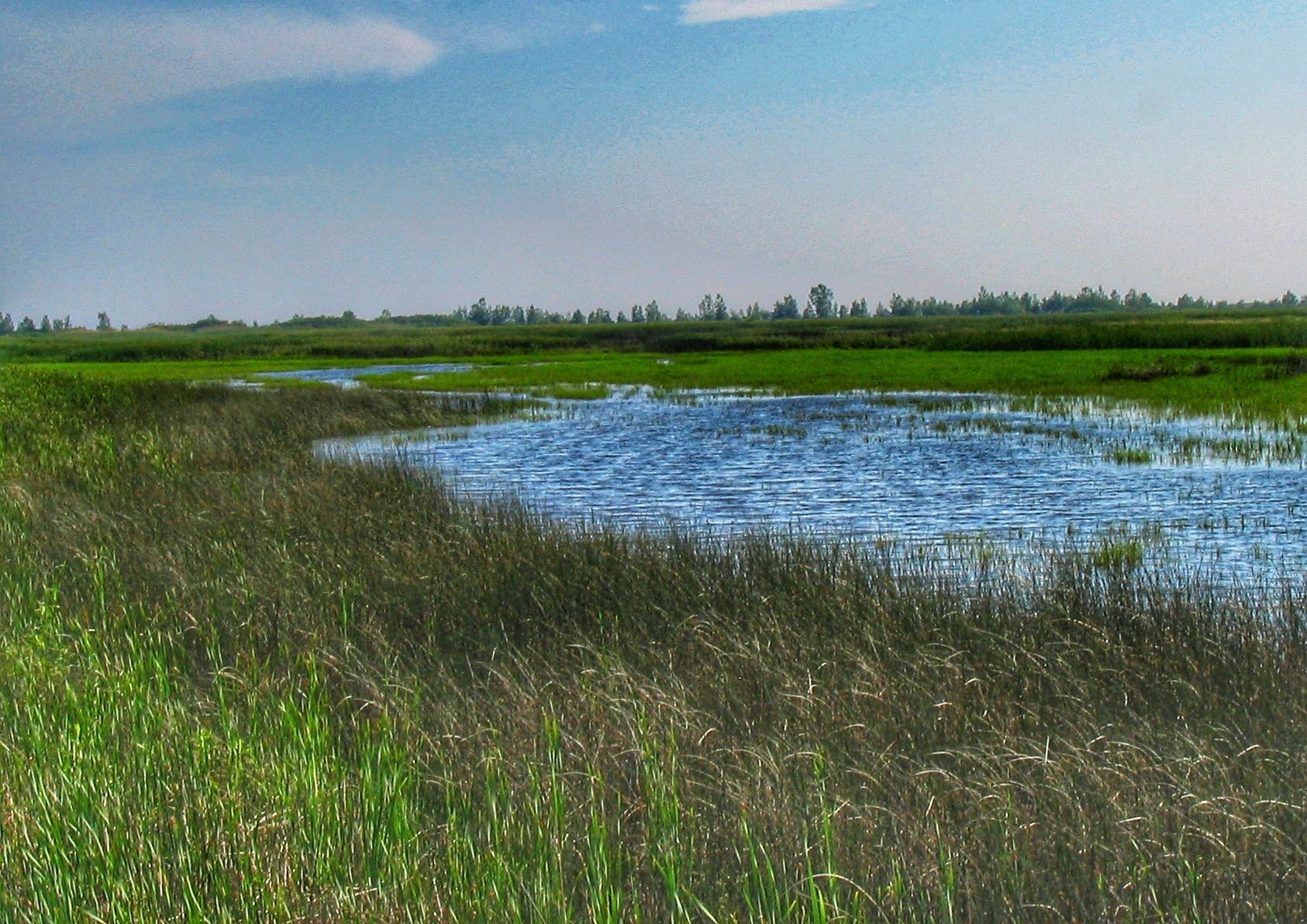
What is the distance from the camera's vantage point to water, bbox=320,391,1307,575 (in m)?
14.2

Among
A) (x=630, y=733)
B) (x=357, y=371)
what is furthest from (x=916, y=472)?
(x=357, y=371)

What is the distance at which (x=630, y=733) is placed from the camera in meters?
6.13

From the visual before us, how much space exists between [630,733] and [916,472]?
46.5ft

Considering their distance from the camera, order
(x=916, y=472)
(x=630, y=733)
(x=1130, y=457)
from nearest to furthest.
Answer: (x=630, y=733), (x=916, y=472), (x=1130, y=457)

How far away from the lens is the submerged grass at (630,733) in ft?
15.7

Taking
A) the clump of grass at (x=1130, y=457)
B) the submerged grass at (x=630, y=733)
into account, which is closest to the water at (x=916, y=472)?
the clump of grass at (x=1130, y=457)

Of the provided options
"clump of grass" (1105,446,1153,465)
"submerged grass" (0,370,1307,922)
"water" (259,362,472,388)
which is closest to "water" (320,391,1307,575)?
"clump of grass" (1105,446,1153,465)

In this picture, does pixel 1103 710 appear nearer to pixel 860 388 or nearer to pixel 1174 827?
pixel 1174 827

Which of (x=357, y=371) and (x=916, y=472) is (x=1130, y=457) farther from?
(x=357, y=371)

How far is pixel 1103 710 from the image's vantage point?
6805 mm

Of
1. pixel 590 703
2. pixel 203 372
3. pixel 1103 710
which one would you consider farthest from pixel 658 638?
pixel 203 372

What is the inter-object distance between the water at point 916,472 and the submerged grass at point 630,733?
2993 mm

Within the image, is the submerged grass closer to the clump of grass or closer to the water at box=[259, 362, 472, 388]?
the clump of grass

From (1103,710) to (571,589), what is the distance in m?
4.19
